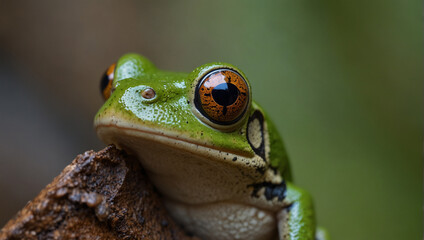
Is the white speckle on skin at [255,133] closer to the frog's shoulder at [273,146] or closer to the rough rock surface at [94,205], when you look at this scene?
the frog's shoulder at [273,146]

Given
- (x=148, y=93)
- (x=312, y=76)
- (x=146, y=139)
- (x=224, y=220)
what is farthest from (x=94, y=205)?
(x=312, y=76)

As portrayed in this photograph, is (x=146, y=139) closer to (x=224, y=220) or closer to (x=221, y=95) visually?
(x=221, y=95)

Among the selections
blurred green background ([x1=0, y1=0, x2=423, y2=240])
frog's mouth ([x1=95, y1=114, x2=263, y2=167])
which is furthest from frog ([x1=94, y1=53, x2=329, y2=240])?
blurred green background ([x1=0, y1=0, x2=423, y2=240])

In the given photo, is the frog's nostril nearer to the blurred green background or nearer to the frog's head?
the frog's head

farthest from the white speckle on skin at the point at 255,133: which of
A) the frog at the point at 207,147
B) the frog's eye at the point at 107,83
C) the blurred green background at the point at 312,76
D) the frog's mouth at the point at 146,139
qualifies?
the blurred green background at the point at 312,76

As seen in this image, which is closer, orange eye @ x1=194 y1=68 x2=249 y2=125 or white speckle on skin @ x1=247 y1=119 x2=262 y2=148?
orange eye @ x1=194 y1=68 x2=249 y2=125
